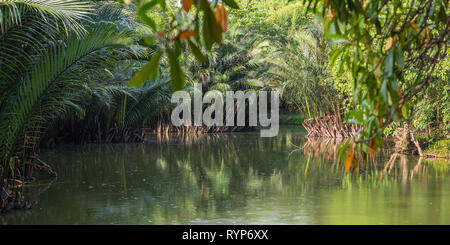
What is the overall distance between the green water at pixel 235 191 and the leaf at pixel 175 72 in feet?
14.6

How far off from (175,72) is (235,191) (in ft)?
21.1

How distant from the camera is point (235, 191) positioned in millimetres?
7820

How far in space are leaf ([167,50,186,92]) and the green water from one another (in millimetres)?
4454

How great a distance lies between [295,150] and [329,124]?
15.4 ft

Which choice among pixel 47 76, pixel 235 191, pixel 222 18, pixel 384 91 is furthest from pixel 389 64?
pixel 235 191

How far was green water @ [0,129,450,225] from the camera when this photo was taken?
6066mm

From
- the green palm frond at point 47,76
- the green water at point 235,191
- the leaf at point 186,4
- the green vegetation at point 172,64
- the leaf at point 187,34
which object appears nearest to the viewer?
the leaf at point 187,34

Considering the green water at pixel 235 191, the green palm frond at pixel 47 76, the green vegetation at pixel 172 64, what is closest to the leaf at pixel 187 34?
the green vegetation at pixel 172 64

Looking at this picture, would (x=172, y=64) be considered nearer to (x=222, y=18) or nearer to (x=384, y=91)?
(x=222, y=18)

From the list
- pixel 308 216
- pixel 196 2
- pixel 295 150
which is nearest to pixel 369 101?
pixel 196 2

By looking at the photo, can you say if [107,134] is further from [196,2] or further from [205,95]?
[196,2]

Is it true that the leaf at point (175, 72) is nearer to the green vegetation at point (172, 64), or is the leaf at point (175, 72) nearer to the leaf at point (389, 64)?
the green vegetation at point (172, 64)

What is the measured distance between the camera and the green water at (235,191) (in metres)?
6.07

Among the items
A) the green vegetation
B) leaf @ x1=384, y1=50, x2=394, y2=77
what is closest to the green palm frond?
the green vegetation
